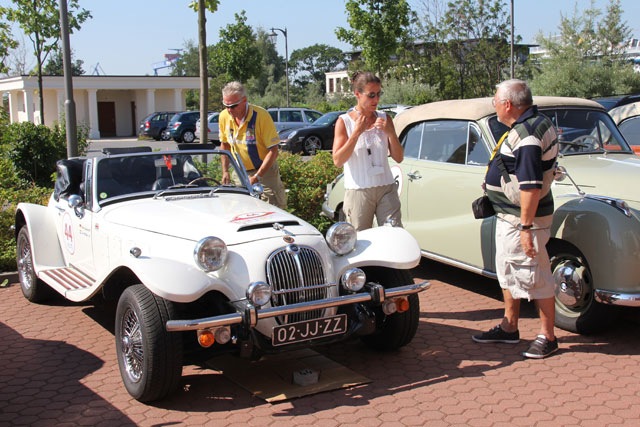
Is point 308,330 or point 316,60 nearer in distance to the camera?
point 308,330

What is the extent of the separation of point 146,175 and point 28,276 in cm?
218

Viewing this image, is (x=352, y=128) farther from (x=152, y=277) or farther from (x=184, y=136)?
(x=184, y=136)

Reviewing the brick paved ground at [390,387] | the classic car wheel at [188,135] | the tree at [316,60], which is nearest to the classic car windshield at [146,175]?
the brick paved ground at [390,387]

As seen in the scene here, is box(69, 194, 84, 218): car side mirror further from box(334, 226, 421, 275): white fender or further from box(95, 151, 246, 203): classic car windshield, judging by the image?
box(334, 226, 421, 275): white fender

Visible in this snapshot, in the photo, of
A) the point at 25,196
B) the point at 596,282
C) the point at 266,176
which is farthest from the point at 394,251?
the point at 25,196

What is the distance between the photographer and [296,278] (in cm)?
453

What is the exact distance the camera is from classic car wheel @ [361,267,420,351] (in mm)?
5117

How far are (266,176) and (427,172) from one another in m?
1.63

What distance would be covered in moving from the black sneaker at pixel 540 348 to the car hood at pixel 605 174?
127 cm

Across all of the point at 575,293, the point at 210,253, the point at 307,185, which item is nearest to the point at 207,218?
the point at 210,253

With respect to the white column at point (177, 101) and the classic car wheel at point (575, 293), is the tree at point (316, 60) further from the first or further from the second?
the classic car wheel at point (575, 293)

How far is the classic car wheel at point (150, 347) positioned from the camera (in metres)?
4.24

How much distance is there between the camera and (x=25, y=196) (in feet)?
30.0

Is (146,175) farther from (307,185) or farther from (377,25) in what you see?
(377,25)
